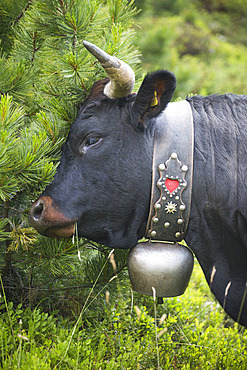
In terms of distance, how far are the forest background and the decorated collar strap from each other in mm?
314

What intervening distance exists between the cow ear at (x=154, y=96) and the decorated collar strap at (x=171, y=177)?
0.28 feet

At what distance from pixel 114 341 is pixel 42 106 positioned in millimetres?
1364

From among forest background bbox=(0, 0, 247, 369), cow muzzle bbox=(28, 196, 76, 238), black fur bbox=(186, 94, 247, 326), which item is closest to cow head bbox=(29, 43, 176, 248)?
cow muzzle bbox=(28, 196, 76, 238)

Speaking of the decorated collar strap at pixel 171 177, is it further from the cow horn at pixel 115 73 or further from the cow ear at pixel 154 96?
the cow horn at pixel 115 73

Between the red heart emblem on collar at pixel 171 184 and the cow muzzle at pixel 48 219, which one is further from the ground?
the red heart emblem on collar at pixel 171 184

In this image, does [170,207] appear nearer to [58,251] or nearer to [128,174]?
[128,174]

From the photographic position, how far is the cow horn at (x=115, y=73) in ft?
6.67

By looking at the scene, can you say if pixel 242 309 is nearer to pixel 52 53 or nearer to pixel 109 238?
pixel 109 238

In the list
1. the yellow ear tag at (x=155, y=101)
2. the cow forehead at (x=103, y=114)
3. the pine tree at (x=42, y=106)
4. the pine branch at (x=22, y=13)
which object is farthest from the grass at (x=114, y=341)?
the pine branch at (x=22, y=13)

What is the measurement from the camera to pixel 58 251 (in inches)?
95.3

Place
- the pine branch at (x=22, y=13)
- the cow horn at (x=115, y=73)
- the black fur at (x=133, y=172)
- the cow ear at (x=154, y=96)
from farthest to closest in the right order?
the pine branch at (x=22, y=13) → the black fur at (x=133, y=172) → the cow ear at (x=154, y=96) → the cow horn at (x=115, y=73)

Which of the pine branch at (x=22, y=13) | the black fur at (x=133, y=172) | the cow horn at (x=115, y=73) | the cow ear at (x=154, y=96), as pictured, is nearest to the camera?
the cow horn at (x=115, y=73)

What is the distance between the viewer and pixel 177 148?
7.27 ft

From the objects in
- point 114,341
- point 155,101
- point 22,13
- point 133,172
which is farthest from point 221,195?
point 22,13
